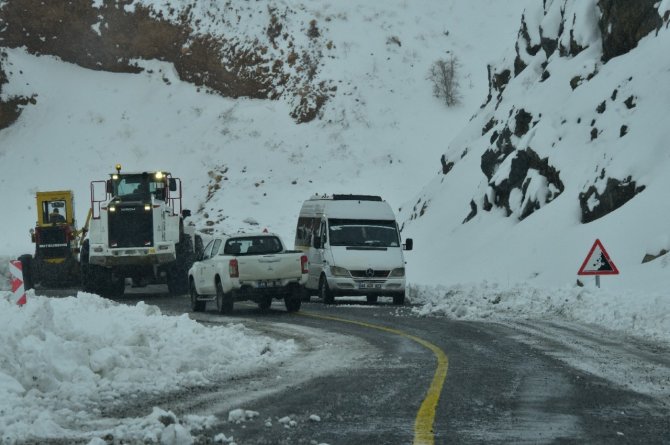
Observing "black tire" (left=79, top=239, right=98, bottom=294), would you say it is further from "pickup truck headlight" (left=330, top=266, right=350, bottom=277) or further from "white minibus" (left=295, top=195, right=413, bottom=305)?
"pickup truck headlight" (left=330, top=266, right=350, bottom=277)

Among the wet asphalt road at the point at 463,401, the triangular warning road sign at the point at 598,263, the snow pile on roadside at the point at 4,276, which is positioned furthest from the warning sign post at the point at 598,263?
the snow pile on roadside at the point at 4,276

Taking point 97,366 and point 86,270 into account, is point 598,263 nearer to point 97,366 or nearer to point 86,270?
point 97,366

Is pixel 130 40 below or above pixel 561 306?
above

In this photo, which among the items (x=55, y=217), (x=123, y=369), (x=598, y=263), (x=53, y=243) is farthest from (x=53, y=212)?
(x=123, y=369)

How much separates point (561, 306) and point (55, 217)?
62.5 feet

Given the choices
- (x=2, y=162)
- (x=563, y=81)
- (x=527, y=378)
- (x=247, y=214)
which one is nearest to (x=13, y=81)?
(x=2, y=162)

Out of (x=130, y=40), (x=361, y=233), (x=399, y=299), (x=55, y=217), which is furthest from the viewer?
(x=130, y=40)

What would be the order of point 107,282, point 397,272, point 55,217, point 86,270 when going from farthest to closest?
point 55,217, point 107,282, point 86,270, point 397,272

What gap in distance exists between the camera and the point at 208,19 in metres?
64.1

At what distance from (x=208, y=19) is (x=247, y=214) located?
18677mm

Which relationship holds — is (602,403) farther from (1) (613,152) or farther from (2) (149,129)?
(2) (149,129)

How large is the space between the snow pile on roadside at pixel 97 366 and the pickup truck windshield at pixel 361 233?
11.1 meters

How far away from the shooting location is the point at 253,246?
23.2m

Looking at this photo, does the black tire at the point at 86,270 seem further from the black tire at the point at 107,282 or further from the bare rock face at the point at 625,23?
the bare rock face at the point at 625,23
